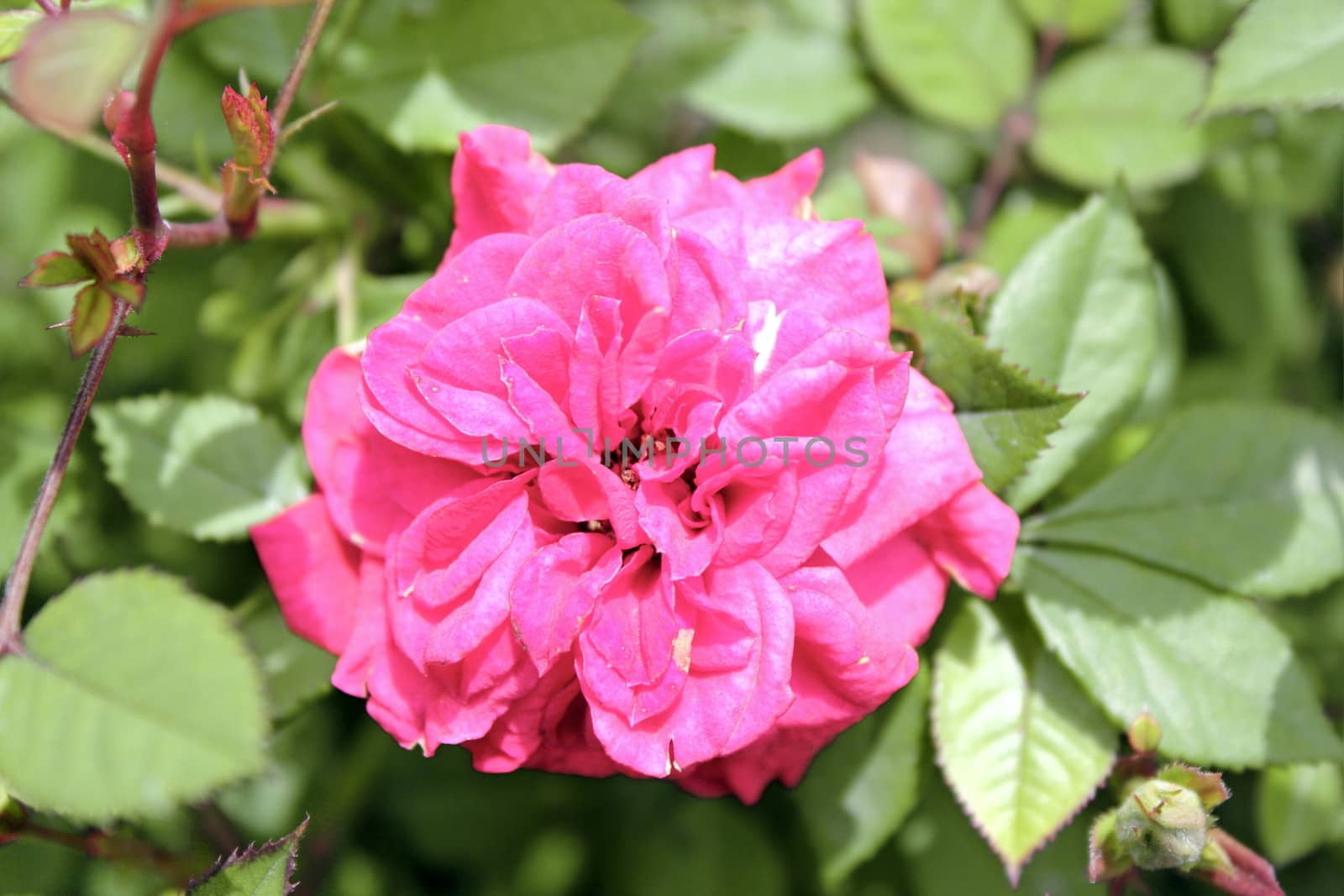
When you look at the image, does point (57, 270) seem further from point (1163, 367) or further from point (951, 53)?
point (1163, 367)

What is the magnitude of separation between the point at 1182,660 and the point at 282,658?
3.78ft

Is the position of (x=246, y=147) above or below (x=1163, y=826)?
above

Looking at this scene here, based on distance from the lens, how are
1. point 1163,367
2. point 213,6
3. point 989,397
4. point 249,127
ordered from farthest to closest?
point 1163,367 < point 989,397 < point 249,127 < point 213,6

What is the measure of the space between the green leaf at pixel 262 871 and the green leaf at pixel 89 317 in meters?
0.54

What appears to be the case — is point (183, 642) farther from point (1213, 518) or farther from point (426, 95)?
point (1213, 518)

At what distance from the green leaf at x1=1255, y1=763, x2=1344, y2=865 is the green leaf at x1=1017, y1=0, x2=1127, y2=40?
1.24 m

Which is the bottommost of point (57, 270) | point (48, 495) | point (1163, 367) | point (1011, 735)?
point (1011, 735)

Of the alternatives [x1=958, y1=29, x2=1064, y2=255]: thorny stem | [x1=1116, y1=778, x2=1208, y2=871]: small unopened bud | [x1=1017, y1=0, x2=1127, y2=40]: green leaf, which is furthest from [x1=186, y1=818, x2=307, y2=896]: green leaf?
[x1=1017, y1=0, x2=1127, y2=40]: green leaf

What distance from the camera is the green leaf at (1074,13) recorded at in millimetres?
1774

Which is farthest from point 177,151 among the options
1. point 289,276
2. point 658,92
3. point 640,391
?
point 640,391

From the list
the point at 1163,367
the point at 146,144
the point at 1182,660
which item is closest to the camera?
the point at 146,144

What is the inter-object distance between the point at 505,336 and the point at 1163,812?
85cm

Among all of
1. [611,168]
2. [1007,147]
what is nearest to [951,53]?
[1007,147]

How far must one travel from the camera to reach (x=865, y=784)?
1.45 metres
